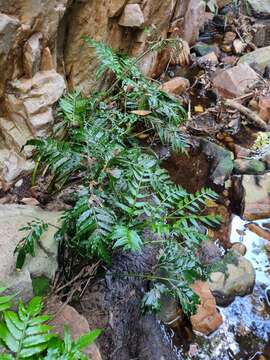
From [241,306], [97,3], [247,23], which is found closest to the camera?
[241,306]

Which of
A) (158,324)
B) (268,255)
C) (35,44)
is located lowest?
(268,255)

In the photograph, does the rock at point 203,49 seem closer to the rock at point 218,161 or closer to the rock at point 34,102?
the rock at point 218,161

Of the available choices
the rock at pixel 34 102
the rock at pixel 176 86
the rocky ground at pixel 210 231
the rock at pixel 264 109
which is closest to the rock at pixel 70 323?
the rocky ground at pixel 210 231

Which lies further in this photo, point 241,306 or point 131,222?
point 241,306

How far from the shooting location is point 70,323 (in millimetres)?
2027

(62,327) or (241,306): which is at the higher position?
(62,327)

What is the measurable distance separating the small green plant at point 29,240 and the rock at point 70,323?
29 centimetres

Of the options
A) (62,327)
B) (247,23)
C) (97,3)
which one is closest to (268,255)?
(62,327)

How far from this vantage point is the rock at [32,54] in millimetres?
3164

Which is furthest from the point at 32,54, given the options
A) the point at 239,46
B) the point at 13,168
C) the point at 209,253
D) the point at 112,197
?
the point at 239,46

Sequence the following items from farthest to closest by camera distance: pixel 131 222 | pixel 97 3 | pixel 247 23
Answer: pixel 247 23
pixel 97 3
pixel 131 222

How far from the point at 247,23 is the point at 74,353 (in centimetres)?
714

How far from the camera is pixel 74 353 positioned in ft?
5.22

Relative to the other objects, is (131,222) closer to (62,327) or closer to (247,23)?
(62,327)
